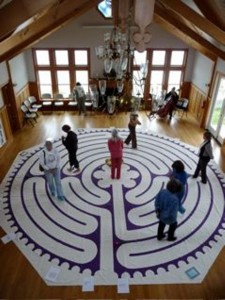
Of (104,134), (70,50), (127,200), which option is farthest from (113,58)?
(70,50)

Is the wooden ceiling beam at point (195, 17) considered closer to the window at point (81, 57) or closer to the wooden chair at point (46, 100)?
the window at point (81, 57)

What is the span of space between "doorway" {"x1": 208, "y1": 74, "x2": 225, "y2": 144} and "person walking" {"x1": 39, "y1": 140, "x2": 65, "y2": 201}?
5592 millimetres

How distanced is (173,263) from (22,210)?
3.23m

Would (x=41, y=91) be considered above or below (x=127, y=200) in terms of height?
above

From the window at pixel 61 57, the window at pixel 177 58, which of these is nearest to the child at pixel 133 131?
the window at pixel 177 58

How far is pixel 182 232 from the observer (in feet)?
16.0

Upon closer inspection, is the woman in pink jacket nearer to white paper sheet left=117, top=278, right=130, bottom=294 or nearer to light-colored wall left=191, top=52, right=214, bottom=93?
white paper sheet left=117, top=278, right=130, bottom=294

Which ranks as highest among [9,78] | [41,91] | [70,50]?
[70,50]

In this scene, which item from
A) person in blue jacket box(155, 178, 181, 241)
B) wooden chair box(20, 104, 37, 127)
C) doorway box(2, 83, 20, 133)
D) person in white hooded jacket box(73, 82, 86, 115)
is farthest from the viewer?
person in white hooded jacket box(73, 82, 86, 115)

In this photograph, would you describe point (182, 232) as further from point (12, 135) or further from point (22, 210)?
point (12, 135)

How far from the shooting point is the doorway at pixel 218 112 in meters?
8.45

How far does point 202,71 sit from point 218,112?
2.21 m

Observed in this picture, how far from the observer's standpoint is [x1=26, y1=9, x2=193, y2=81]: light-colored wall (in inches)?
396

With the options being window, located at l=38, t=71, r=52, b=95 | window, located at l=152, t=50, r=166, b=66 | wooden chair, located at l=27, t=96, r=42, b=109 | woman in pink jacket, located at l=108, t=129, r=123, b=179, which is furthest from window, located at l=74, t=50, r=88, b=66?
woman in pink jacket, located at l=108, t=129, r=123, b=179
